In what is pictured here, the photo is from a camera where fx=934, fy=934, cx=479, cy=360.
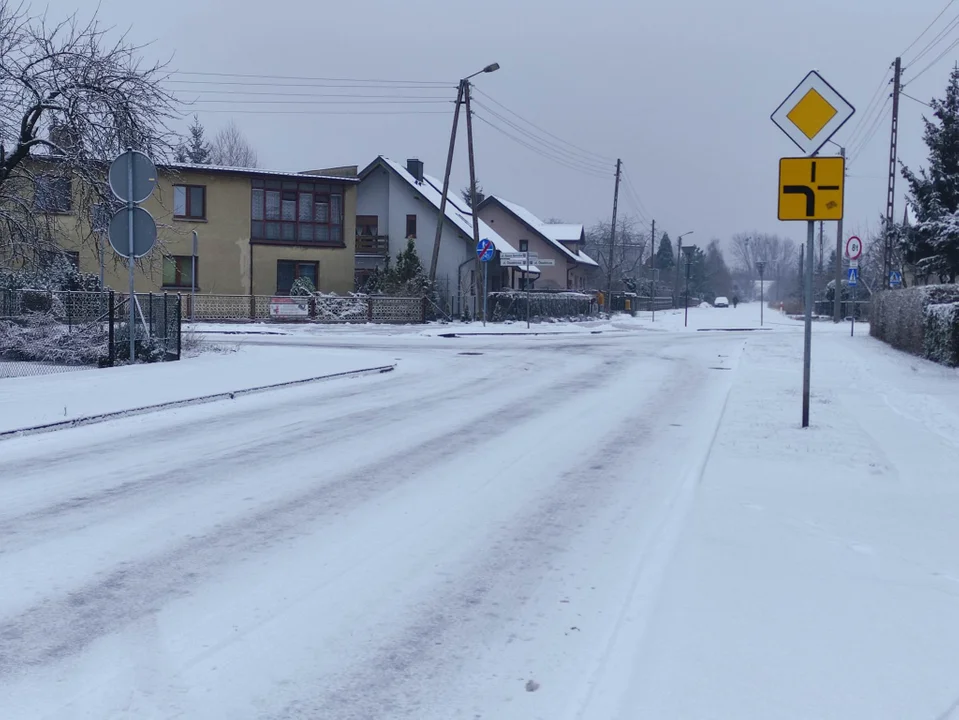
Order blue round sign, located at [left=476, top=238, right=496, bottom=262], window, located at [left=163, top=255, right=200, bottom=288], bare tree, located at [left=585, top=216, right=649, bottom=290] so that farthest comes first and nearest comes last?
bare tree, located at [left=585, top=216, right=649, bottom=290] → window, located at [left=163, top=255, right=200, bottom=288] → blue round sign, located at [left=476, top=238, right=496, bottom=262]

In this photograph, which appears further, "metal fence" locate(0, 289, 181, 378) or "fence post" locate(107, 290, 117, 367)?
"metal fence" locate(0, 289, 181, 378)

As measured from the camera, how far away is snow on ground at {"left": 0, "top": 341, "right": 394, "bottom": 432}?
1077cm

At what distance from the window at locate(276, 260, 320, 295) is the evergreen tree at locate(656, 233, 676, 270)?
304 feet

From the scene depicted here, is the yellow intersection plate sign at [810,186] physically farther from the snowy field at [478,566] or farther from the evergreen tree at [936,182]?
the evergreen tree at [936,182]

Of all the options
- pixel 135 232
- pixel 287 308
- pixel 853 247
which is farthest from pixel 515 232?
pixel 135 232

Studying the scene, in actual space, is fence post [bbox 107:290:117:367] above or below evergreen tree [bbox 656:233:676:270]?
below

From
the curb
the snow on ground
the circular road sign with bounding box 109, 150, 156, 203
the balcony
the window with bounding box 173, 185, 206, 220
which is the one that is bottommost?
the curb

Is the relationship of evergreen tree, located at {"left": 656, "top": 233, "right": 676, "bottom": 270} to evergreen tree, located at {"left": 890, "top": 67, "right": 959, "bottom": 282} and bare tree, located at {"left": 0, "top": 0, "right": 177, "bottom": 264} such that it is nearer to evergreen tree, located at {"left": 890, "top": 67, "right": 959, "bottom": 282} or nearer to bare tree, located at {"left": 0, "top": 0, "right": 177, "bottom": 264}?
evergreen tree, located at {"left": 890, "top": 67, "right": 959, "bottom": 282}

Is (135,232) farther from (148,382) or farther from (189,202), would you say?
(189,202)

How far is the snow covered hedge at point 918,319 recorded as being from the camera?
18.9 m

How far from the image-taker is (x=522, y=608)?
4648mm

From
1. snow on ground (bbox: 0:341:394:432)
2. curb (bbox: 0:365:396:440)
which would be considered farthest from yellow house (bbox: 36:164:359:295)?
curb (bbox: 0:365:396:440)

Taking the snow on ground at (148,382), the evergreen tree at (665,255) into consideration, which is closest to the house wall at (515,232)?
the snow on ground at (148,382)

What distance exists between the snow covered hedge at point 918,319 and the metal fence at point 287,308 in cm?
1901
